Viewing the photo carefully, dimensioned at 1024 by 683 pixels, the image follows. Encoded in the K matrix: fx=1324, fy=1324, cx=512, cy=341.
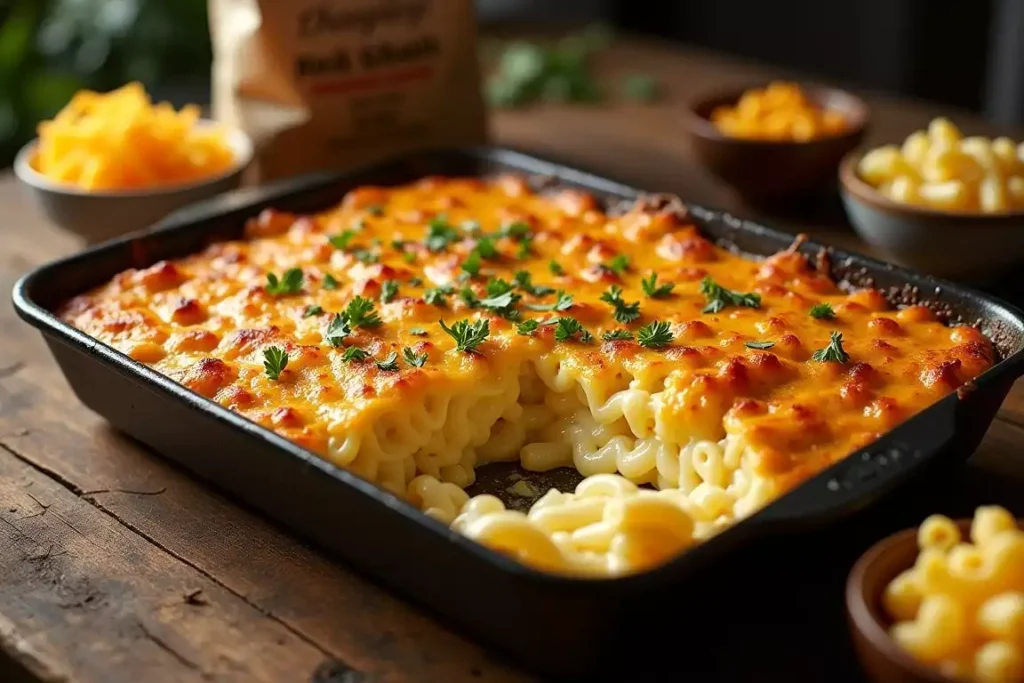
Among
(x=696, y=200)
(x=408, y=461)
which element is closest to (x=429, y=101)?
(x=696, y=200)

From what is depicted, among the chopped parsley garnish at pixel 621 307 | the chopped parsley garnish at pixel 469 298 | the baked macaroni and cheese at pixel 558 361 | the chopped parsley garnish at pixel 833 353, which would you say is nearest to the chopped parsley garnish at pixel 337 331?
the baked macaroni and cheese at pixel 558 361

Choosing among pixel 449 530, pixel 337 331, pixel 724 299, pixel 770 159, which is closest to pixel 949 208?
pixel 770 159

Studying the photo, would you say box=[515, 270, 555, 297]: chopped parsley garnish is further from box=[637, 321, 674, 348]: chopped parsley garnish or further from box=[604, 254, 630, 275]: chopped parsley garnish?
box=[637, 321, 674, 348]: chopped parsley garnish

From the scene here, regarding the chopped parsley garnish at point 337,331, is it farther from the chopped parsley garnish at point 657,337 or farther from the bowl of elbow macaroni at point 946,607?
the bowl of elbow macaroni at point 946,607

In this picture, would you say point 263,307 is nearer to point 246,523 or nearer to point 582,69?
point 246,523

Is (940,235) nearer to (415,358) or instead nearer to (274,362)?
(415,358)

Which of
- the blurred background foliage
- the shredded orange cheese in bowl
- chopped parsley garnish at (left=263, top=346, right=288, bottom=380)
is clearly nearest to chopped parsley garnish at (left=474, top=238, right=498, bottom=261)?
chopped parsley garnish at (left=263, top=346, right=288, bottom=380)
